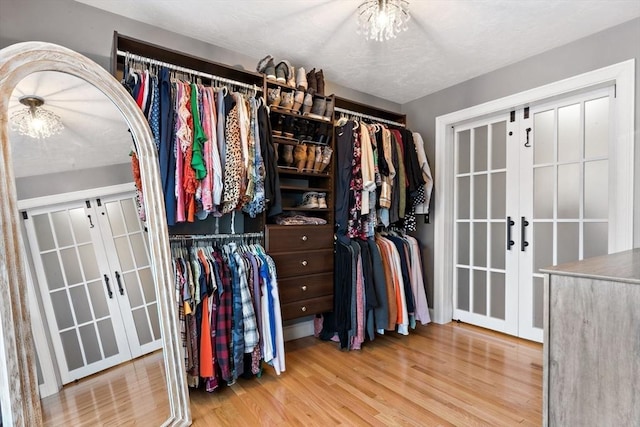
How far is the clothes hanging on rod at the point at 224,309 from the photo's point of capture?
1812mm

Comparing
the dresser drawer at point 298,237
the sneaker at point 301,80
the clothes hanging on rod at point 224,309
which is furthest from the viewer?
the sneaker at point 301,80

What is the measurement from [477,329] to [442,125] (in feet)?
6.78

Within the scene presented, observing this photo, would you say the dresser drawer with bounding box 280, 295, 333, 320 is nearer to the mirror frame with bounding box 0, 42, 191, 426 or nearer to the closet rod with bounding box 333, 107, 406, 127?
the mirror frame with bounding box 0, 42, 191, 426

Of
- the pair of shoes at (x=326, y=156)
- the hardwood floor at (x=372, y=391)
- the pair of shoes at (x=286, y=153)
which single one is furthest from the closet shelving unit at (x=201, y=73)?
the hardwood floor at (x=372, y=391)

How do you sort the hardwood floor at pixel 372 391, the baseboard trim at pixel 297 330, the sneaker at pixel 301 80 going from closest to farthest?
the hardwood floor at pixel 372 391 < the sneaker at pixel 301 80 < the baseboard trim at pixel 297 330

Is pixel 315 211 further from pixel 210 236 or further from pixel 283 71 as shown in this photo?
pixel 283 71

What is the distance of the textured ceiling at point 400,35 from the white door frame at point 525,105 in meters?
0.32

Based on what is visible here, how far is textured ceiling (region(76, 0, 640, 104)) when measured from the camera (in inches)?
75.2

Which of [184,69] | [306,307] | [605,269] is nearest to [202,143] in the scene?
[184,69]

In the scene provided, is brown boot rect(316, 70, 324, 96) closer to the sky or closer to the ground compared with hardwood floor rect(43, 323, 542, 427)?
closer to the sky

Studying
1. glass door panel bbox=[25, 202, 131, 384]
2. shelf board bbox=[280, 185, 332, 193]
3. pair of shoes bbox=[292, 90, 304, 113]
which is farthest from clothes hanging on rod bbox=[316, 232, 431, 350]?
glass door panel bbox=[25, 202, 131, 384]

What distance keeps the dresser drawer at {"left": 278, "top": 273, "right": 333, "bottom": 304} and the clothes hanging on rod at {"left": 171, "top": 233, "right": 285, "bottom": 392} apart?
0.63 ft

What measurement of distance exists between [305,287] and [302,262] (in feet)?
0.65

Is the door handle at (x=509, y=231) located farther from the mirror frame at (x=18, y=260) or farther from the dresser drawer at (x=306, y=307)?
the mirror frame at (x=18, y=260)
